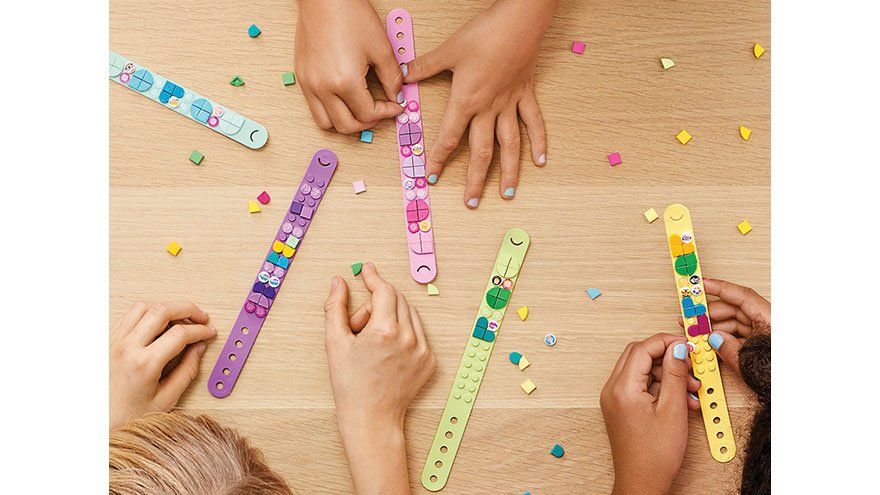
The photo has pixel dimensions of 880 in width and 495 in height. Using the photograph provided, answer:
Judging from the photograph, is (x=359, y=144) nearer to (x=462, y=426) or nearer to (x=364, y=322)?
(x=364, y=322)

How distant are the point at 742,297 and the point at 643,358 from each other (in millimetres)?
154

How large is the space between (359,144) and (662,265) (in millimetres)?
438

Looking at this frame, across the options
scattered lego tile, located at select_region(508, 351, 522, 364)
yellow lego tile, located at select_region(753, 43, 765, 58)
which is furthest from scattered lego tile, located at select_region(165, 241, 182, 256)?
yellow lego tile, located at select_region(753, 43, 765, 58)

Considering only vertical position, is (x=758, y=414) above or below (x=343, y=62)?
below

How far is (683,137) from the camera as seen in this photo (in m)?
0.86

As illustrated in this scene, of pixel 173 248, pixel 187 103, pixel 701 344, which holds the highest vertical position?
pixel 187 103

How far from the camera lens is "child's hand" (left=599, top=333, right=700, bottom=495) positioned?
818mm

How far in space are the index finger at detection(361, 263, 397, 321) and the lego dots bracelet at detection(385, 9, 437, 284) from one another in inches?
1.7

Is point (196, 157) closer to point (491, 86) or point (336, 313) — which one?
point (336, 313)

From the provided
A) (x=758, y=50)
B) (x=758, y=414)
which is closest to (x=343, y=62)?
(x=758, y=50)

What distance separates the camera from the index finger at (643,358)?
0.82 m

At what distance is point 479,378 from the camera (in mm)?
849

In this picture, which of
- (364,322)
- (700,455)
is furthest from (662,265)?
(364,322)

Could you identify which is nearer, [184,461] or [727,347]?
[184,461]
